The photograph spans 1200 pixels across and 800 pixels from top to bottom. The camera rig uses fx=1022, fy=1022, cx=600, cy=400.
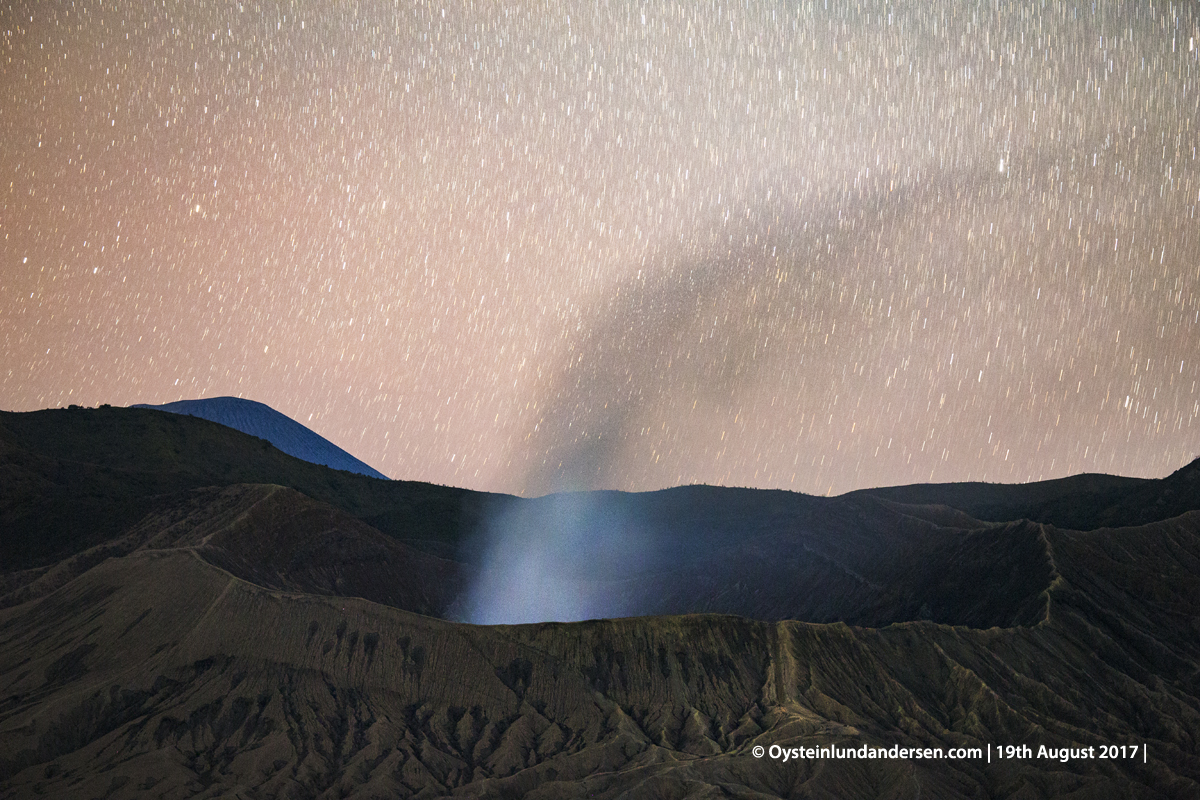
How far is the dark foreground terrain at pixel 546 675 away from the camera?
6481 cm

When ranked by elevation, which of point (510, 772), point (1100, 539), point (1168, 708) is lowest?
point (510, 772)

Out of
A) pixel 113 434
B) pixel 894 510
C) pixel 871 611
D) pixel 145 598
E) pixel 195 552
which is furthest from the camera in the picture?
pixel 113 434

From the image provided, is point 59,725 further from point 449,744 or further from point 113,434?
point 113,434

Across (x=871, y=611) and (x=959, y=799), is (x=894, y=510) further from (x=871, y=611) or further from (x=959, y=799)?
(x=959, y=799)

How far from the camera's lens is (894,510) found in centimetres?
13275

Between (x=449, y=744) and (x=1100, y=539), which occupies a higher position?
(x=1100, y=539)

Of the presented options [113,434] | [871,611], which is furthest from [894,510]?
[113,434]

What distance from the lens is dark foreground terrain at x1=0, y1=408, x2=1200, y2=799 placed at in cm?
6481

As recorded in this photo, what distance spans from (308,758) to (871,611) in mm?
64998

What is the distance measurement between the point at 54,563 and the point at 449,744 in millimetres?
54049

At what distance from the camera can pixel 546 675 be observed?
76.6 m

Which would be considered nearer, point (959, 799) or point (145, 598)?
point (959, 799)

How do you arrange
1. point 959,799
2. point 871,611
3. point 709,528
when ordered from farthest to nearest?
point 709,528, point 871,611, point 959,799

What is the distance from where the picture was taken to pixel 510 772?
219 feet
